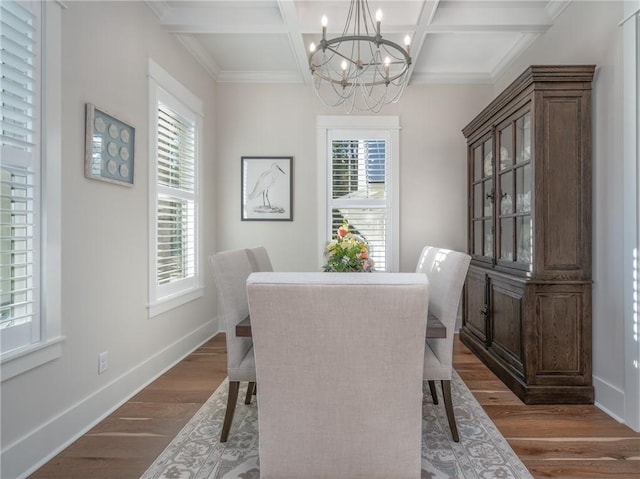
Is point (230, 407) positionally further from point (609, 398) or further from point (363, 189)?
point (363, 189)

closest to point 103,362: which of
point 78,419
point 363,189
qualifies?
point 78,419

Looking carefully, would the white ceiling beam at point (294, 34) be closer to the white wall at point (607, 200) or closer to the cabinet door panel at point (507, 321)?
the white wall at point (607, 200)

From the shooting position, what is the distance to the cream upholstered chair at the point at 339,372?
3.95 ft

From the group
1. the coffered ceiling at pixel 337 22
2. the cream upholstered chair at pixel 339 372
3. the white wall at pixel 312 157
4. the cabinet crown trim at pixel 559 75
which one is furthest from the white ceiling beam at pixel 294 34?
the cream upholstered chair at pixel 339 372

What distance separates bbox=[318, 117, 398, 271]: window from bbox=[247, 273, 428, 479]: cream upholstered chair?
2.84 m

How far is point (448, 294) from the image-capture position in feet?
6.36

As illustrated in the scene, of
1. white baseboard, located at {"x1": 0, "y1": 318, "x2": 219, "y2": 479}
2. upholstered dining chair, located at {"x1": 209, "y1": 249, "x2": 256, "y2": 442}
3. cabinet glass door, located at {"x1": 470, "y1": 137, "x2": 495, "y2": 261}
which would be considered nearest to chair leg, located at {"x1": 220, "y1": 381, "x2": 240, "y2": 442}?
upholstered dining chair, located at {"x1": 209, "y1": 249, "x2": 256, "y2": 442}

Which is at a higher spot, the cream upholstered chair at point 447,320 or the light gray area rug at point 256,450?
the cream upholstered chair at point 447,320

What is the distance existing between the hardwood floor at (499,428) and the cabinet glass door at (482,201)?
1.18 metres

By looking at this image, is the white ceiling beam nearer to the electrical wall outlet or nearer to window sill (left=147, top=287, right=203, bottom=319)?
window sill (left=147, top=287, right=203, bottom=319)

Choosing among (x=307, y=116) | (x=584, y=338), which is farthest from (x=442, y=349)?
(x=307, y=116)

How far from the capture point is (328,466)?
1.34 m

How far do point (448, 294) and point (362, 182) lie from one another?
238cm

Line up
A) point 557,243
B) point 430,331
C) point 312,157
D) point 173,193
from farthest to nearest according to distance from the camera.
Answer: point 312,157, point 173,193, point 557,243, point 430,331
